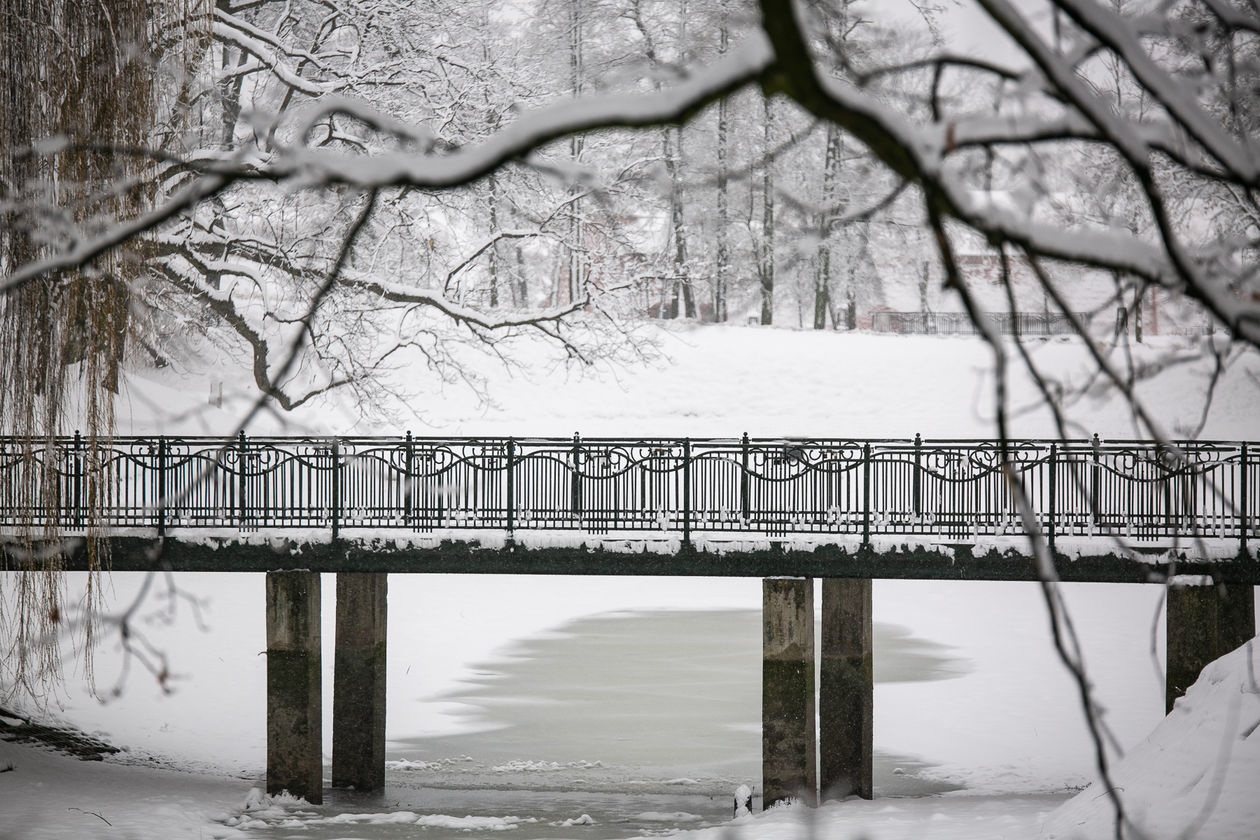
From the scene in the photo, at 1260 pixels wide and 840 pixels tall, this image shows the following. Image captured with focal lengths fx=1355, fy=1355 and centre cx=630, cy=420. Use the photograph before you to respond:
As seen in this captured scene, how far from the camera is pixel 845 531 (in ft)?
50.9

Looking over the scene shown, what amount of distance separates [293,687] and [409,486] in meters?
2.92

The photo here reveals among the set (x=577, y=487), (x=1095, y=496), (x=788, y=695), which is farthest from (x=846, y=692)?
(x=1095, y=496)

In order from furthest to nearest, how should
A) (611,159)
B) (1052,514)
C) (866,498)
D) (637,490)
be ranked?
(611,159) < (637,490) < (866,498) < (1052,514)

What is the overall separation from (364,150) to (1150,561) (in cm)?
1193

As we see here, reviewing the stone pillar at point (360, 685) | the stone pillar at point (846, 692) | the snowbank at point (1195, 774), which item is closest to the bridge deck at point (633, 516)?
the stone pillar at point (846, 692)

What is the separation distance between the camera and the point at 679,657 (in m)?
25.7

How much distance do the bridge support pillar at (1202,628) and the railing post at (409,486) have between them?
8.54 meters

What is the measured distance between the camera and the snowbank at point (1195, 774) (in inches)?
323

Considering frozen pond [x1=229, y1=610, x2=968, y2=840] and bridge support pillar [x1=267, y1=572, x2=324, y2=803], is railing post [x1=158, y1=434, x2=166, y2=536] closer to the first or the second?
bridge support pillar [x1=267, y1=572, x2=324, y2=803]

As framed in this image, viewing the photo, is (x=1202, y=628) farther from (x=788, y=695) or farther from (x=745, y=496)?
(x=745, y=496)

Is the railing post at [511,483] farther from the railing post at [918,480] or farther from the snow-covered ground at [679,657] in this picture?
the railing post at [918,480]

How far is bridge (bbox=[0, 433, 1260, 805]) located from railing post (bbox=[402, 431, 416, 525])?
6cm

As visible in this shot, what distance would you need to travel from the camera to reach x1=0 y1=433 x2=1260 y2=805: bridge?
49.3ft

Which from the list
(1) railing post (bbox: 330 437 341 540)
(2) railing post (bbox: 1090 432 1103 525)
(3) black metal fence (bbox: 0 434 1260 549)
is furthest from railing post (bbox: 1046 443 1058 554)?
(1) railing post (bbox: 330 437 341 540)
